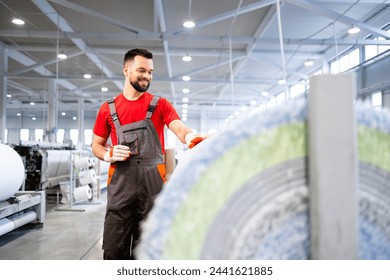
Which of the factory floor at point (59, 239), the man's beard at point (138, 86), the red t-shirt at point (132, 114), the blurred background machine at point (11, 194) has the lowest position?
the factory floor at point (59, 239)

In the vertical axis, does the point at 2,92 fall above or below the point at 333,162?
above

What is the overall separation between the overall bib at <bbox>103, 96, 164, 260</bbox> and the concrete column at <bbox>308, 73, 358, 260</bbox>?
0.87 m

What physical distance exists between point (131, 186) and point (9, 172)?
6.39 ft


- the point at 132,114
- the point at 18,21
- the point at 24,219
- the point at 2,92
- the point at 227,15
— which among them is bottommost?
the point at 24,219

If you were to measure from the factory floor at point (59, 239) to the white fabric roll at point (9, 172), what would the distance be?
0.50m

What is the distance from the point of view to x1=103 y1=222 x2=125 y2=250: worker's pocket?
3.68 ft

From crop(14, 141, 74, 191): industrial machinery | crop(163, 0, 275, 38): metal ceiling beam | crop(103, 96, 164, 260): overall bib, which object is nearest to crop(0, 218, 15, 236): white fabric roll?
crop(14, 141, 74, 191): industrial machinery

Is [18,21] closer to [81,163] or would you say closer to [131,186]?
[81,163]

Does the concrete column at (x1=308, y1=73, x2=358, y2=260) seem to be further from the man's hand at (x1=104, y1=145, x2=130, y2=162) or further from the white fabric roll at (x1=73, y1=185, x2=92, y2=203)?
the white fabric roll at (x1=73, y1=185, x2=92, y2=203)

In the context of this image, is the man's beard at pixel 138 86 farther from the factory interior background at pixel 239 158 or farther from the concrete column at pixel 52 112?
the concrete column at pixel 52 112

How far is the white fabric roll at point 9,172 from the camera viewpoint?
98.7 inches

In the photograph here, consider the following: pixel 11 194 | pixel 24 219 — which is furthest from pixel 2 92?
pixel 11 194

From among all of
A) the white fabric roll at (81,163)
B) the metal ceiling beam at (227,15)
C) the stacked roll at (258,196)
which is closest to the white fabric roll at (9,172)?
the white fabric roll at (81,163)

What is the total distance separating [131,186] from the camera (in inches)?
44.5
